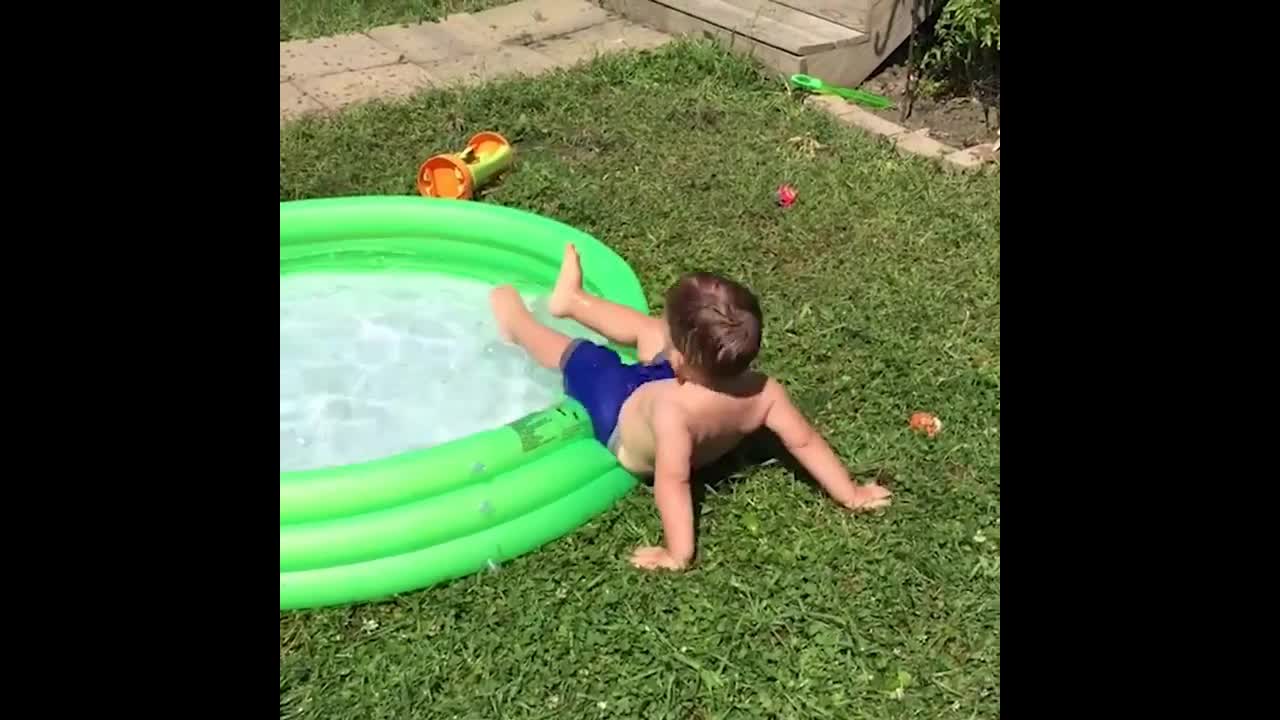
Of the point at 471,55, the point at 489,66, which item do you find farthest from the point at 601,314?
the point at 471,55

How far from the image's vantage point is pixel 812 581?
116 inches

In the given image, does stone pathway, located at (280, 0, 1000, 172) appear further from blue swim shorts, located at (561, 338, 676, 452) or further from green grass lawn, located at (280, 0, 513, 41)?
blue swim shorts, located at (561, 338, 676, 452)

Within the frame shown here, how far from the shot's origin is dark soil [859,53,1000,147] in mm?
5668

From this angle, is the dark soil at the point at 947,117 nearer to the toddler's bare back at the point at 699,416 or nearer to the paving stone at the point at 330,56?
the paving stone at the point at 330,56

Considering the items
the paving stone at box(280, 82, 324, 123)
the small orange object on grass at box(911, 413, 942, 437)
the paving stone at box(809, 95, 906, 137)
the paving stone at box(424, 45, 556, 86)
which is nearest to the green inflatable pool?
the small orange object on grass at box(911, 413, 942, 437)

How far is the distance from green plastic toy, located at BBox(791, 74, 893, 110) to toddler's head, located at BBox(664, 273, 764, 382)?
3.29 metres

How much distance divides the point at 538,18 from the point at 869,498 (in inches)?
187

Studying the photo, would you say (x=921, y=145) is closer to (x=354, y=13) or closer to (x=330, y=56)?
(x=330, y=56)

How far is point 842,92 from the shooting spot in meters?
6.03

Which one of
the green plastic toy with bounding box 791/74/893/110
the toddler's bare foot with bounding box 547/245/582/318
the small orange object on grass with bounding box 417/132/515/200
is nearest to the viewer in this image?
the toddler's bare foot with bounding box 547/245/582/318

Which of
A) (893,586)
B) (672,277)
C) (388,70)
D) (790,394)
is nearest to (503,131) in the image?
(388,70)

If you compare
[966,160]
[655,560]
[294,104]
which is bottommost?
[294,104]

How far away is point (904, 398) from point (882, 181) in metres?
1.71
